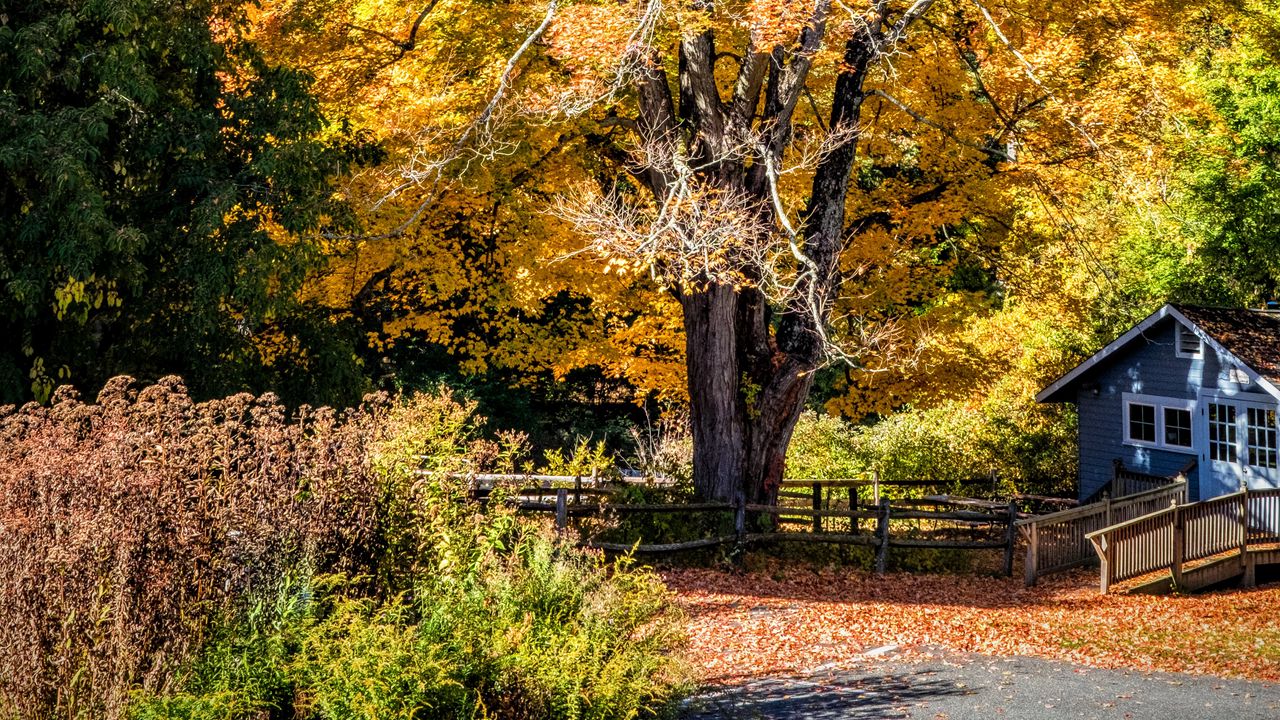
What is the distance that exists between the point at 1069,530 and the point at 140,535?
14966 millimetres

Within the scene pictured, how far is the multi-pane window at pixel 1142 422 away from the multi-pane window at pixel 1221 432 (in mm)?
1424

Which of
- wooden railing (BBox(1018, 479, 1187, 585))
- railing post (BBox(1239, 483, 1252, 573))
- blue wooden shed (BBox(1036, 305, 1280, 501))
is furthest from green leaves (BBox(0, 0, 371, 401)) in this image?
blue wooden shed (BBox(1036, 305, 1280, 501))

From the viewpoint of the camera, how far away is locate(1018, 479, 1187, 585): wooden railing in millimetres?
17750

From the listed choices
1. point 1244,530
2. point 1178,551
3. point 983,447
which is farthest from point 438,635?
point 983,447

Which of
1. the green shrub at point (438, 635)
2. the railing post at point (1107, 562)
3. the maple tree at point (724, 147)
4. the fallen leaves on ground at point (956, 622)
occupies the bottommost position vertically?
the fallen leaves on ground at point (956, 622)

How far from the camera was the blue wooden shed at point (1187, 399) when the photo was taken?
21.1 m

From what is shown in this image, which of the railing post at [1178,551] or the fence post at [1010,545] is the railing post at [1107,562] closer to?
the railing post at [1178,551]

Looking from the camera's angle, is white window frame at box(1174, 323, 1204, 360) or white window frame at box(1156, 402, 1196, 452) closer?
white window frame at box(1174, 323, 1204, 360)

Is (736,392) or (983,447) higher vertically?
(736,392)

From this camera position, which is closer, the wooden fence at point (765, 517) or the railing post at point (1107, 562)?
the wooden fence at point (765, 517)

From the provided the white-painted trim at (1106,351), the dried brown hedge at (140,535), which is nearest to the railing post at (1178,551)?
the white-painted trim at (1106,351)

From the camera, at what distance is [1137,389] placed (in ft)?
77.4

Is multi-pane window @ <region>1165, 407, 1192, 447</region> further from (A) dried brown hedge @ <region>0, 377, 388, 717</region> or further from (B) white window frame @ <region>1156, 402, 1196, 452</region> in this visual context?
(A) dried brown hedge @ <region>0, 377, 388, 717</region>

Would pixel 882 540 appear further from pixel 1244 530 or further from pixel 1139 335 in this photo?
pixel 1139 335
